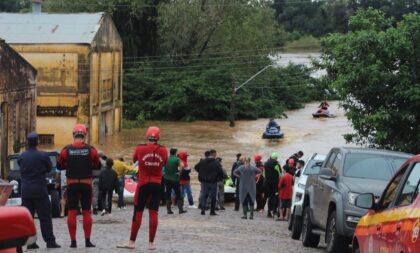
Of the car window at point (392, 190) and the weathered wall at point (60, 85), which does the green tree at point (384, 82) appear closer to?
the car window at point (392, 190)

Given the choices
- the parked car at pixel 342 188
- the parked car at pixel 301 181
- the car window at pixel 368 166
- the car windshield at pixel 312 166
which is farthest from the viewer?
the car windshield at pixel 312 166

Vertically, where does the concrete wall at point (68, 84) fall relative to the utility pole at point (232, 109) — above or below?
above

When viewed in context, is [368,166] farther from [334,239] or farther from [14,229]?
[14,229]

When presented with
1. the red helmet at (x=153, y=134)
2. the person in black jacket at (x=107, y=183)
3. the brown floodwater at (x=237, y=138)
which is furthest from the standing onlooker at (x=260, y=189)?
the brown floodwater at (x=237, y=138)

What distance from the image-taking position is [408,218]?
7.50m

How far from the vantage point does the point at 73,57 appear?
5409 cm

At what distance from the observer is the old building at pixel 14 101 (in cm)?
3691

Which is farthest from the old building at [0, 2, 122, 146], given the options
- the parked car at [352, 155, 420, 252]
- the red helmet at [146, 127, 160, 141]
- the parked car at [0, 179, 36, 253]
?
the parked car at [0, 179, 36, 253]

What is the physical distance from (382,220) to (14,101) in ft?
103

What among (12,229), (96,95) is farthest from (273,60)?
(12,229)

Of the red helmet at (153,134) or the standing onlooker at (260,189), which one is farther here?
the standing onlooker at (260,189)

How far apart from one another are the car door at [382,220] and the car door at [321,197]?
15.6 feet

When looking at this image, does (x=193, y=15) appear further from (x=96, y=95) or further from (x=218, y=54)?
(x=96, y=95)

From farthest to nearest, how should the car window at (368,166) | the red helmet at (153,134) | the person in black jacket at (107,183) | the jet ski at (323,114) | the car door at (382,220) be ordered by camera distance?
the jet ski at (323,114)
the person in black jacket at (107,183)
the car window at (368,166)
the red helmet at (153,134)
the car door at (382,220)
